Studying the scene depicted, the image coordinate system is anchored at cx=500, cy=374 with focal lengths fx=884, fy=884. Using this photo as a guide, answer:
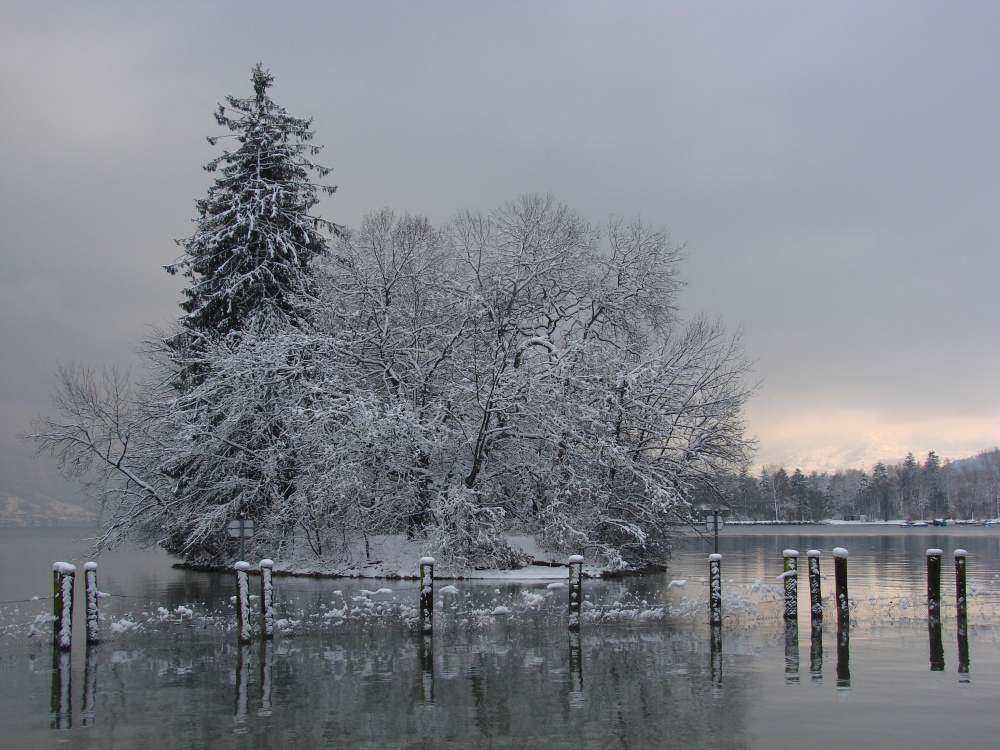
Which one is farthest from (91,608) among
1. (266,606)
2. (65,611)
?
(266,606)

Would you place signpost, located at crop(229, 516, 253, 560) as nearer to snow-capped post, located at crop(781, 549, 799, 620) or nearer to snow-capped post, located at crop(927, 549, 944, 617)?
snow-capped post, located at crop(781, 549, 799, 620)

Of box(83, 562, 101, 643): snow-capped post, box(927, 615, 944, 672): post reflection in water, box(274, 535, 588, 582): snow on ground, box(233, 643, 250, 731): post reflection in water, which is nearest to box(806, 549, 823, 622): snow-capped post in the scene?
box(927, 615, 944, 672): post reflection in water

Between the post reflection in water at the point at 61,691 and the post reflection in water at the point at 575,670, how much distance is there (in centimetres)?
559

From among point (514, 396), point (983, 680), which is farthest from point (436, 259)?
point (983, 680)

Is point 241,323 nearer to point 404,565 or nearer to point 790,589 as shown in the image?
point 404,565

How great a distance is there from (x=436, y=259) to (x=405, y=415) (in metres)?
8.28

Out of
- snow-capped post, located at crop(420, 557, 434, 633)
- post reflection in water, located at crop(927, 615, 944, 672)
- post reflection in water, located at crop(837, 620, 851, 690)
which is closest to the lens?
post reflection in water, located at crop(837, 620, 851, 690)

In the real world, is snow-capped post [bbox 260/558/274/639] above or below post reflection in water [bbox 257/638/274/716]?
above

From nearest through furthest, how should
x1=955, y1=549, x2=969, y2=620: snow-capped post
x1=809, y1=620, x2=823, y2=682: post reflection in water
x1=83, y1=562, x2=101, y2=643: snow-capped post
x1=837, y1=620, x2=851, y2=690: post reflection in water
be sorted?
1. x1=837, y1=620, x2=851, y2=690: post reflection in water
2. x1=809, y1=620, x2=823, y2=682: post reflection in water
3. x1=83, y1=562, x2=101, y2=643: snow-capped post
4. x1=955, y1=549, x2=969, y2=620: snow-capped post

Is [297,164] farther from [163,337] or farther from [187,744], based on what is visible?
[187,744]

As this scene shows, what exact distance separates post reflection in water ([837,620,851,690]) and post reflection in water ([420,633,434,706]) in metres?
5.02

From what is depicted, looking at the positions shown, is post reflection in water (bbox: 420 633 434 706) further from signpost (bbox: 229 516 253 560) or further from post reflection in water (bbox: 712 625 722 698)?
signpost (bbox: 229 516 253 560)

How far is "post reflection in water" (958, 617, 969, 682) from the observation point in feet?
38.9

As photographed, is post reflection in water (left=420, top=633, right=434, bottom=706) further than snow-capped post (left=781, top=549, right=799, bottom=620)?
No
